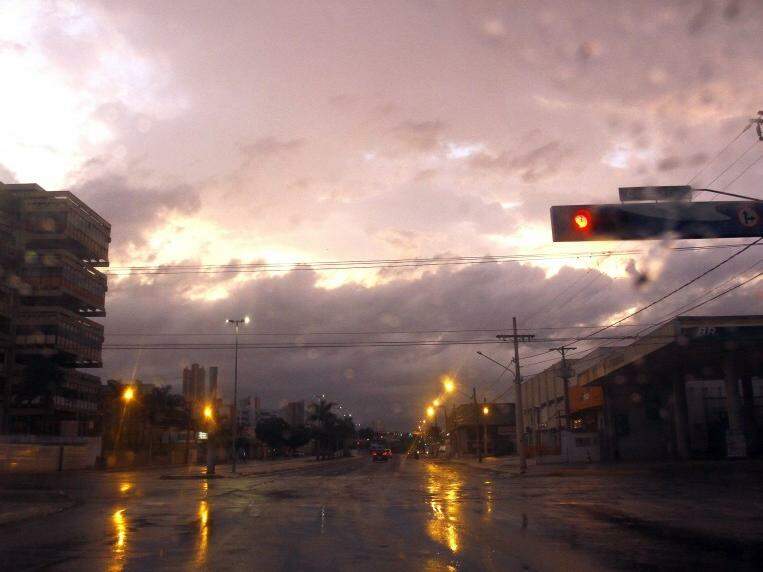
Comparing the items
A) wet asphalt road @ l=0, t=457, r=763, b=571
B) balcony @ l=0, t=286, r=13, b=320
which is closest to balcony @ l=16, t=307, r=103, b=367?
balcony @ l=0, t=286, r=13, b=320

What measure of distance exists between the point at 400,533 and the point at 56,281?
3140 inches

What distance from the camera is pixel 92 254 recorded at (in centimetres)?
9206

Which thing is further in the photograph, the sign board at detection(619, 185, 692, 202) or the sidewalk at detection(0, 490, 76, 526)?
the sidewalk at detection(0, 490, 76, 526)

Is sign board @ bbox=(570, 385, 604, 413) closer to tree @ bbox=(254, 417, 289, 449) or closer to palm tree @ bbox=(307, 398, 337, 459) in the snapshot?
palm tree @ bbox=(307, 398, 337, 459)

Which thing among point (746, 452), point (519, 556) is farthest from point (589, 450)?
point (519, 556)

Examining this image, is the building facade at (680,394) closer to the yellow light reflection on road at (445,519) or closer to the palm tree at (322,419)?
the yellow light reflection on road at (445,519)

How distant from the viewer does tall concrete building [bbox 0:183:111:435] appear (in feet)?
271

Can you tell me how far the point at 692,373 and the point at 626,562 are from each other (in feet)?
158

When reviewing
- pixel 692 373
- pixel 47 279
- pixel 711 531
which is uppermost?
pixel 47 279

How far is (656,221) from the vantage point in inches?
657

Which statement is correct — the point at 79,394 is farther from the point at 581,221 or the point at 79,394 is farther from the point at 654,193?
the point at 654,193

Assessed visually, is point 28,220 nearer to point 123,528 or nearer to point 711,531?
point 123,528

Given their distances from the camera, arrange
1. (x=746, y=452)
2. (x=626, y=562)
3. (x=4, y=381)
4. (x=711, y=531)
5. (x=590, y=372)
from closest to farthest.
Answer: (x=626, y=562) < (x=711, y=531) < (x=746, y=452) < (x=590, y=372) < (x=4, y=381)

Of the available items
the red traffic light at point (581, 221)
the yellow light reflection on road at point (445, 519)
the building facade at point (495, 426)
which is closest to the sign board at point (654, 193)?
the red traffic light at point (581, 221)
